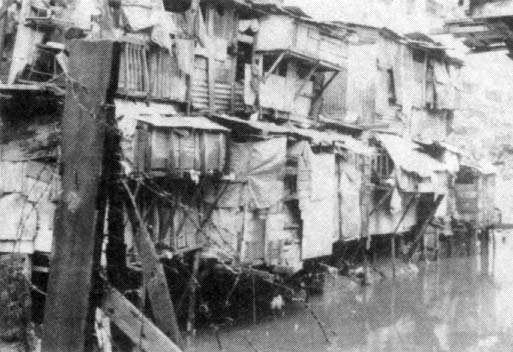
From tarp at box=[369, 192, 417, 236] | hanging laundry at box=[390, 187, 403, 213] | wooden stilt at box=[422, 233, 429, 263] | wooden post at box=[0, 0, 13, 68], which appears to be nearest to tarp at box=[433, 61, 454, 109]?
tarp at box=[369, 192, 417, 236]

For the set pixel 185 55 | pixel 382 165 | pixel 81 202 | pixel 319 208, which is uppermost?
pixel 185 55

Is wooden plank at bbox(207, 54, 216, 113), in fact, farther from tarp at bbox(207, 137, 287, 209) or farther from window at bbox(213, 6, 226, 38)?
tarp at bbox(207, 137, 287, 209)

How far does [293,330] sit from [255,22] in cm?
990

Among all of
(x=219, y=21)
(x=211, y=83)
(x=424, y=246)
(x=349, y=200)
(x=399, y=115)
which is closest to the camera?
(x=211, y=83)

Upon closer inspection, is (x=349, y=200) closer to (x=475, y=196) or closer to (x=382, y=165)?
(x=382, y=165)

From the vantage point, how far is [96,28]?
1466 centimetres

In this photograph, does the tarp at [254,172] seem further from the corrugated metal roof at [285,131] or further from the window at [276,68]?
the window at [276,68]

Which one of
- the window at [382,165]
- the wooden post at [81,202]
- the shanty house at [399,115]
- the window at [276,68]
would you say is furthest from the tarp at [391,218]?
the wooden post at [81,202]

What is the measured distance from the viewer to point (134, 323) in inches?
154

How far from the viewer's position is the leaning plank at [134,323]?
3.87 metres

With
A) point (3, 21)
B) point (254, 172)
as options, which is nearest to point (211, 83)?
point (254, 172)

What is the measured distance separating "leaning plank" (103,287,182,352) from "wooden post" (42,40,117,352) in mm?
181

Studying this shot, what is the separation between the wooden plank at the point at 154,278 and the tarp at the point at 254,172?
40.6 ft

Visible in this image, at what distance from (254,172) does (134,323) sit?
1289 centimetres
